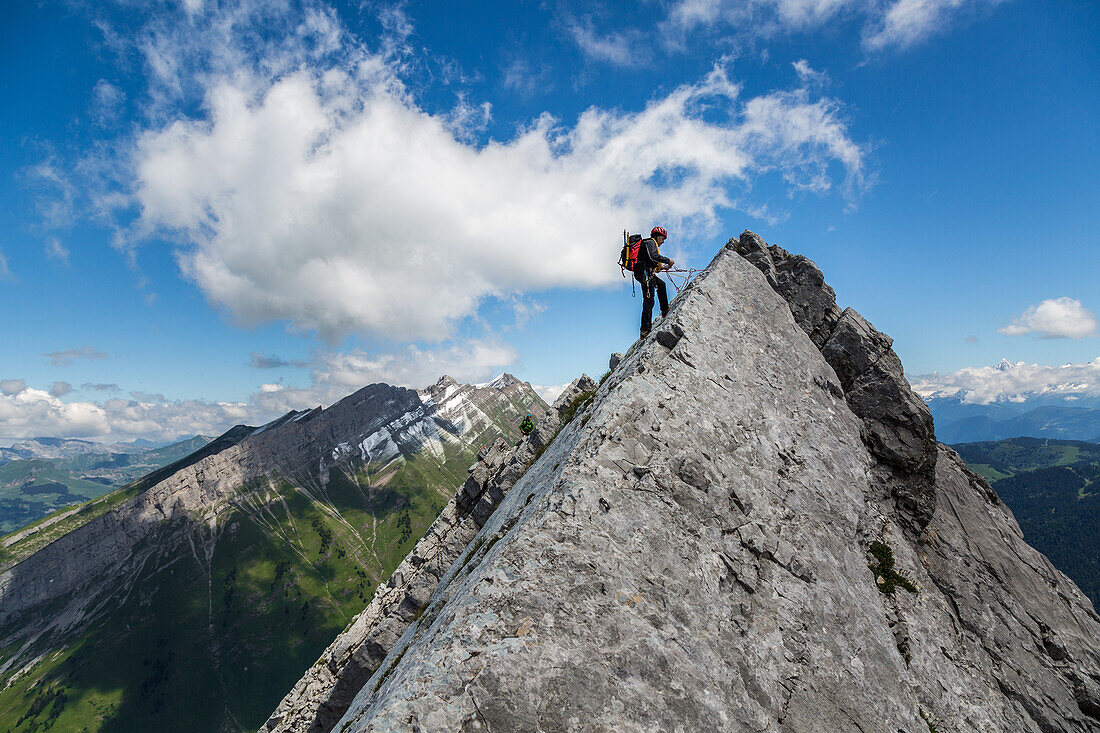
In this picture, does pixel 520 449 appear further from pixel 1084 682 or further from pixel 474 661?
pixel 1084 682

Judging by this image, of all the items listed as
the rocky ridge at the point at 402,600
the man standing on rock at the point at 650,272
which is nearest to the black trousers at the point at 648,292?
the man standing on rock at the point at 650,272

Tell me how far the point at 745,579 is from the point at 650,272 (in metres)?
11.5

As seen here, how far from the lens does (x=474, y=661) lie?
6.68m

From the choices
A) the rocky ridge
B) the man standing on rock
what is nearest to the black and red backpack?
the man standing on rock

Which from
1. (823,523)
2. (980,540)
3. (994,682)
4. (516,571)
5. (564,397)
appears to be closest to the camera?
(516,571)

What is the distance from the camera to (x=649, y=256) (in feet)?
56.2

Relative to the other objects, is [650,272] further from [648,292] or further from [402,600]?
[402,600]

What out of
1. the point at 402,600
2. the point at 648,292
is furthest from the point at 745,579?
the point at 402,600

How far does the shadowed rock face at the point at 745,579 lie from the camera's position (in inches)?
276

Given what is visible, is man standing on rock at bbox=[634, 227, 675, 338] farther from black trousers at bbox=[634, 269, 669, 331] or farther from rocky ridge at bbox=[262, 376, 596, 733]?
rocky ridge at bbox=[262, 376, 596, 733]

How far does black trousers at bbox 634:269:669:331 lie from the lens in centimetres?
1736

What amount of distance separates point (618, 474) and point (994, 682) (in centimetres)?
1355

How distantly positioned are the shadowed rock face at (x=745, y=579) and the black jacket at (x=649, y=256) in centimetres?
178

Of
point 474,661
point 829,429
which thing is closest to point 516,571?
point 474,661
